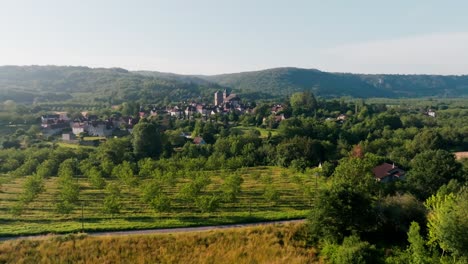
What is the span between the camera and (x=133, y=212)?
29.8m

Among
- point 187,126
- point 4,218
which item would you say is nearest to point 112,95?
point 187,126

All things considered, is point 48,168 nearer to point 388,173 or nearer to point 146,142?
point 146,142

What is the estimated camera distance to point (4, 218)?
28438 millimetres

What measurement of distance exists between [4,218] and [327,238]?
23990 mm

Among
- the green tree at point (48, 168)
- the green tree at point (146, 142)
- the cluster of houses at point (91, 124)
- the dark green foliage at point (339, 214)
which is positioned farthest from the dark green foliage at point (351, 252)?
the cluster of houses at point (91, 124)

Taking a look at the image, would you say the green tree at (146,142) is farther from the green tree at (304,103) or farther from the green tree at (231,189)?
the green tree at (304,103)

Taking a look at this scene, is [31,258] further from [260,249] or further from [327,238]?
[327,238]

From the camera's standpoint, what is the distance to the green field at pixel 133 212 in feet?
86.9

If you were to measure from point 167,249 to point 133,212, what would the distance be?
7524 mm

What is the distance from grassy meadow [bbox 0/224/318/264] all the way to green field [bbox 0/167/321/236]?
7.35ft

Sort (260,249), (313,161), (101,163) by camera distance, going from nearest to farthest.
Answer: (260,249)
(101,163)
(313,161)

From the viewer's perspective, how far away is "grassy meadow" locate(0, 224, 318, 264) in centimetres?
2242

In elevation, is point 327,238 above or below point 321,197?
below

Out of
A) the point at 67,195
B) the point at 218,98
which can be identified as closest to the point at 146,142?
the point at 67,195
